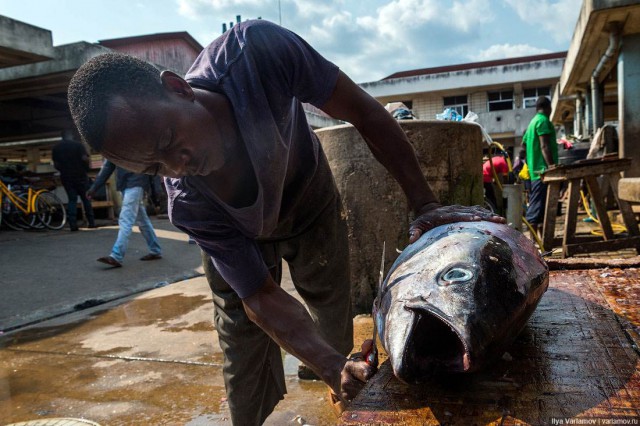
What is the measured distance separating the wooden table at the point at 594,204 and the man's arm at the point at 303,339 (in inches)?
165

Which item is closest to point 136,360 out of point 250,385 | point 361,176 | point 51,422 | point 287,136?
point 51,422

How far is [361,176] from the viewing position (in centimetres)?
341

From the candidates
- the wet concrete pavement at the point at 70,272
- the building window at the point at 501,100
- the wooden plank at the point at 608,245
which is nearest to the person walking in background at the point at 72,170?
the wet concrete pavement at the point at 70,272

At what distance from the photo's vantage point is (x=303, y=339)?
1542 millimetres

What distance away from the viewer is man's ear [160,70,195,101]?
134 centimetres

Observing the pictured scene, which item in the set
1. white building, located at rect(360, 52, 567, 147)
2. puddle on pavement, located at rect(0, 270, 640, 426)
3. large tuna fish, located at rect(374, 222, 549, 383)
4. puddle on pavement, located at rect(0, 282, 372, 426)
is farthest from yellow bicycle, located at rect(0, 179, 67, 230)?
white building, located at rect(360, 52, 567, 147)

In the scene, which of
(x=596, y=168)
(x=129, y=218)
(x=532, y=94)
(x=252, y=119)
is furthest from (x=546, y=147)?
(x=532, y=94)

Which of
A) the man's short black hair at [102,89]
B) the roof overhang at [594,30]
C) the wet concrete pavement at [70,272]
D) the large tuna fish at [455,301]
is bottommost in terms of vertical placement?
the wet concrete pavement at [70,272]

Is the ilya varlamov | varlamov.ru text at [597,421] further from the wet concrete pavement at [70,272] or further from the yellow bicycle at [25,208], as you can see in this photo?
the yellow bicycle at [25,208]

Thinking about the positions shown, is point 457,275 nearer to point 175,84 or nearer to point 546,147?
point 175,84

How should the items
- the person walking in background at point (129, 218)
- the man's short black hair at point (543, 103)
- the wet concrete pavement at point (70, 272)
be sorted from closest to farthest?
the wet concrete pavement at point (70, 272) → the person walking in background at point (129, 218) → the man's short black hair at point (543, 103)

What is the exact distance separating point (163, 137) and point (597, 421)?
123cm

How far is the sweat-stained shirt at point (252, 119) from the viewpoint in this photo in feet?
5.11

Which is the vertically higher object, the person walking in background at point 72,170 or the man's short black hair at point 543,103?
the man's short black hair at point 543,103
